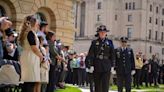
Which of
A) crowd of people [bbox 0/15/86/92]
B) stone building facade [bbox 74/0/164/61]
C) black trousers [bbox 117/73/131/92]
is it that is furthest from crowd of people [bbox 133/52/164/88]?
stone building facade [bbox 74/0/164/61]

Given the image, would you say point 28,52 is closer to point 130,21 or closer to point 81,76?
point 81,76

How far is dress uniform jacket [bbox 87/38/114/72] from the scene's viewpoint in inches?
582

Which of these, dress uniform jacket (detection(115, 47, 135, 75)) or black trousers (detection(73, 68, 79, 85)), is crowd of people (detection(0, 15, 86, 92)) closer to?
dress uniform jacket (detection(115, 47, 135, 75))

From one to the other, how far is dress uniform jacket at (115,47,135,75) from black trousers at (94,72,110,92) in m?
3.45

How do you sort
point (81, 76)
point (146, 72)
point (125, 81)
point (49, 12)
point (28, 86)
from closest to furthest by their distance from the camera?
point (28, 86)
point (125, 81)
point (49, 12)
point (81, 76)
point (146, 72)

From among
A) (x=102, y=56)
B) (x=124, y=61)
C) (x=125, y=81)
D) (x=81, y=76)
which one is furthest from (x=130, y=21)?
(x=102, y=56)

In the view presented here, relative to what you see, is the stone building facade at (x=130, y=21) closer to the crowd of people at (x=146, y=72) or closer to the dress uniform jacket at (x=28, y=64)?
the crowd of people at (x=146, y=72)

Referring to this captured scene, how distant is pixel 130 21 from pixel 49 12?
96368 millimetres

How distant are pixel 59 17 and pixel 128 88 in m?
10.5

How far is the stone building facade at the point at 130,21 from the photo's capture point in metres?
121

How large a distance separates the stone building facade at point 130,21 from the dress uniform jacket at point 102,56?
104044 mm

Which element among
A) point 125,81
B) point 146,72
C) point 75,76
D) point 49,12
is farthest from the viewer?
point 146,72

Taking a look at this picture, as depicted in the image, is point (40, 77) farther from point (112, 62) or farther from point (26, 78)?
point (112, 62)

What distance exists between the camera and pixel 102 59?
584 inches
